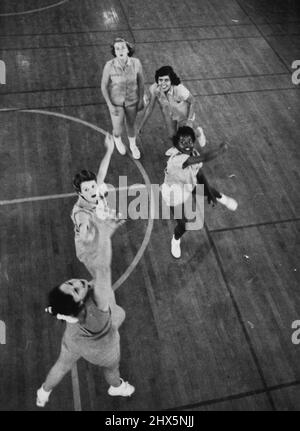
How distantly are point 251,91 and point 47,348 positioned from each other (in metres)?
6.26

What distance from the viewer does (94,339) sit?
3.32m

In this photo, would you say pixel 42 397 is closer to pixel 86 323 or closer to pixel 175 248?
pixel 86 323

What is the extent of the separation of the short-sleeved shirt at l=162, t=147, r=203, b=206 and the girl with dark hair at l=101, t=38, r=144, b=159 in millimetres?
1593

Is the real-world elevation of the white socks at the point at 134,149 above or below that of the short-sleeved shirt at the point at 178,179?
below

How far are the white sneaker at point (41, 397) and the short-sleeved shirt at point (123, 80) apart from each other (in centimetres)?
393

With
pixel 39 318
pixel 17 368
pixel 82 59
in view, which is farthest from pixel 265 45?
pixel 17 368

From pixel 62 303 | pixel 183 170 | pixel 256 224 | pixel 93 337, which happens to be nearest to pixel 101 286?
pixel 62 303

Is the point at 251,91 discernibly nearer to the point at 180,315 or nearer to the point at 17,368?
the point at 180,315

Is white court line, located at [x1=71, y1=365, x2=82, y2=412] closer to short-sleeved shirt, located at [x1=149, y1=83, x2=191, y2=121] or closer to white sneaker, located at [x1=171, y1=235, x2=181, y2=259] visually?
white sneaker, located at [x1=171, y1=235, x2=181, y2=259]

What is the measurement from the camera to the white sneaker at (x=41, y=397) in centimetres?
398

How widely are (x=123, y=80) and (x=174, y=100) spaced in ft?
2.57
